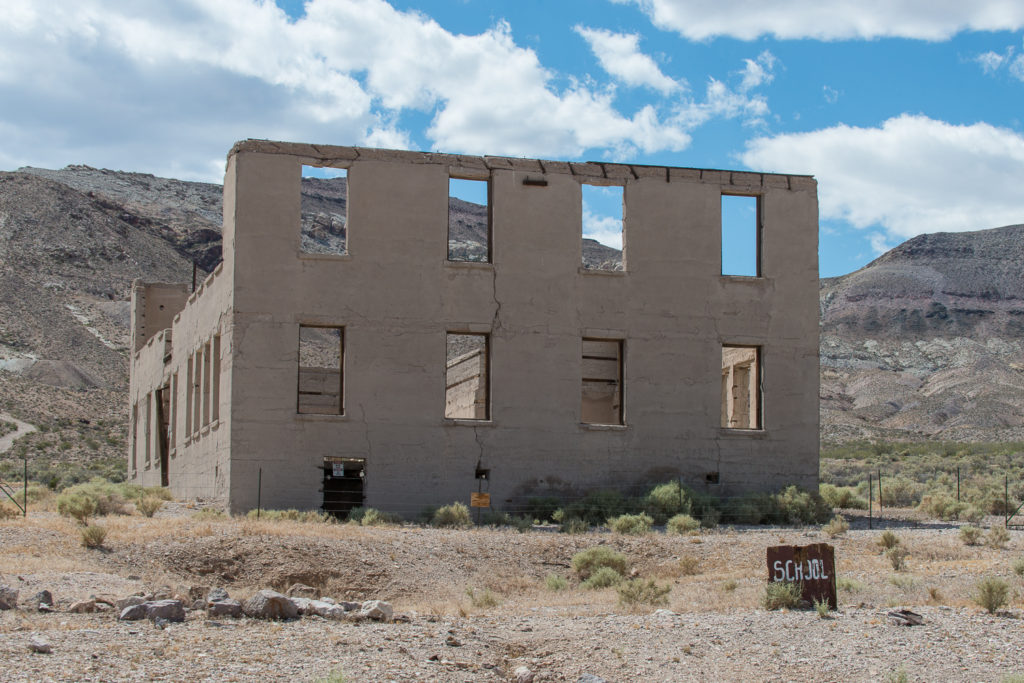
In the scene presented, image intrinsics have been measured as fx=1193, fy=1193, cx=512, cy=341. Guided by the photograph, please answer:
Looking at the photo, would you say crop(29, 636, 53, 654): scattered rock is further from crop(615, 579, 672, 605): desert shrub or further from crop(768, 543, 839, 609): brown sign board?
crop(768, 543, 839, 609): brown sign board

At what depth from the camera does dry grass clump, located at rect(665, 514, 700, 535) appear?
2083 centimetres

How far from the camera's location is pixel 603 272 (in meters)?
24.5

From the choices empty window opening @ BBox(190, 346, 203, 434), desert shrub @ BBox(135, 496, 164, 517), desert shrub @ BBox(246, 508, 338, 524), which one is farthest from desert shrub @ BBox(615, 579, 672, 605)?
empty window opening @ BBox(190, 346, 203, 434)

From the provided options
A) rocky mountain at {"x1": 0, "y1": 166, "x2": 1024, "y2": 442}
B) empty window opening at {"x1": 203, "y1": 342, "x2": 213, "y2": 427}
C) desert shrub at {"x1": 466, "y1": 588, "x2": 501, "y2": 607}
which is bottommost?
desert shrub at {"x1": 466, "y1": 588, "x2": 501, "y2": 607}

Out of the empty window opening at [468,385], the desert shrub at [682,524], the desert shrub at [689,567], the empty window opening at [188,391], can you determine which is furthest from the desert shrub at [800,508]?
the empty window opening at [188,391]

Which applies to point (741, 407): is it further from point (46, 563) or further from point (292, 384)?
point (46, 563)

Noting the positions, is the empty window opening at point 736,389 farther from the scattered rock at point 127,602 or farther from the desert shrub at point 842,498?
the scattered rock at point 127,602

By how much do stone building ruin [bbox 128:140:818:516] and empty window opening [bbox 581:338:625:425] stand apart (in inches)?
128

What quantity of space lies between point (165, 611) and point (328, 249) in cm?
10365

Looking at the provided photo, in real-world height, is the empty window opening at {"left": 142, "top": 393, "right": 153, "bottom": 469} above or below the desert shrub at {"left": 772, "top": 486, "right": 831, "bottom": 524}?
above

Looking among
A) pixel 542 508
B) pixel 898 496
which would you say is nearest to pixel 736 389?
pixel 898 496

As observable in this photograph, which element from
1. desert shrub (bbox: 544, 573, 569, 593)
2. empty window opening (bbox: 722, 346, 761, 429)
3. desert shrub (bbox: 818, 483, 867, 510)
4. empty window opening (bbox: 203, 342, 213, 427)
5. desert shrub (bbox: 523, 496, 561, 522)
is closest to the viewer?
desert shrub (bbox: 544, 573, 569, 593)

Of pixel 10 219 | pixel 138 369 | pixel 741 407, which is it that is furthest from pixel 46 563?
pixel 10 219

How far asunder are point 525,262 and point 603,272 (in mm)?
1623
